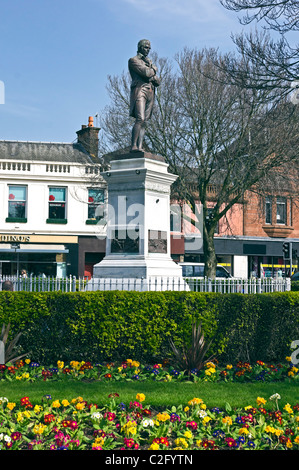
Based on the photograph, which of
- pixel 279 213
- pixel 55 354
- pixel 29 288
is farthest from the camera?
pixel 279 213

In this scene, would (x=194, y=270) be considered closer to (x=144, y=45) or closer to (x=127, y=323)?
(x=144, y=45)

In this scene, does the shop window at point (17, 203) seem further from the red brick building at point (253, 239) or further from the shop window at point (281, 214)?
the shop window at point (281, 214)

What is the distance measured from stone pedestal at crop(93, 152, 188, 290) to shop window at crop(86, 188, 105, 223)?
69.8 feet

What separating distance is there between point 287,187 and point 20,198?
17.0 meters

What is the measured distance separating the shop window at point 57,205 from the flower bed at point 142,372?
2701 cm

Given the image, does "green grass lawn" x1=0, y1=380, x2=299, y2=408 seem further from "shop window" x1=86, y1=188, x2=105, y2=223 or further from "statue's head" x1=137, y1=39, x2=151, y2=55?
"shop window" x1=86, y1=188, x2=105, y2=223

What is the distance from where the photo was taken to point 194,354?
878 cm

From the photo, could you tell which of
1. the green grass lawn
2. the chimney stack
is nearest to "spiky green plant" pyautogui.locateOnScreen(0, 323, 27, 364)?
the green grass lawn

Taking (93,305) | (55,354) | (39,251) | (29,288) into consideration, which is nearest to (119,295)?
(93,305)

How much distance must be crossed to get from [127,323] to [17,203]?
2717cm

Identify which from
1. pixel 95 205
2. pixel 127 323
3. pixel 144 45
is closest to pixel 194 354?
pixel 127 323

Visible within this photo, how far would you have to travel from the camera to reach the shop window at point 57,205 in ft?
118
